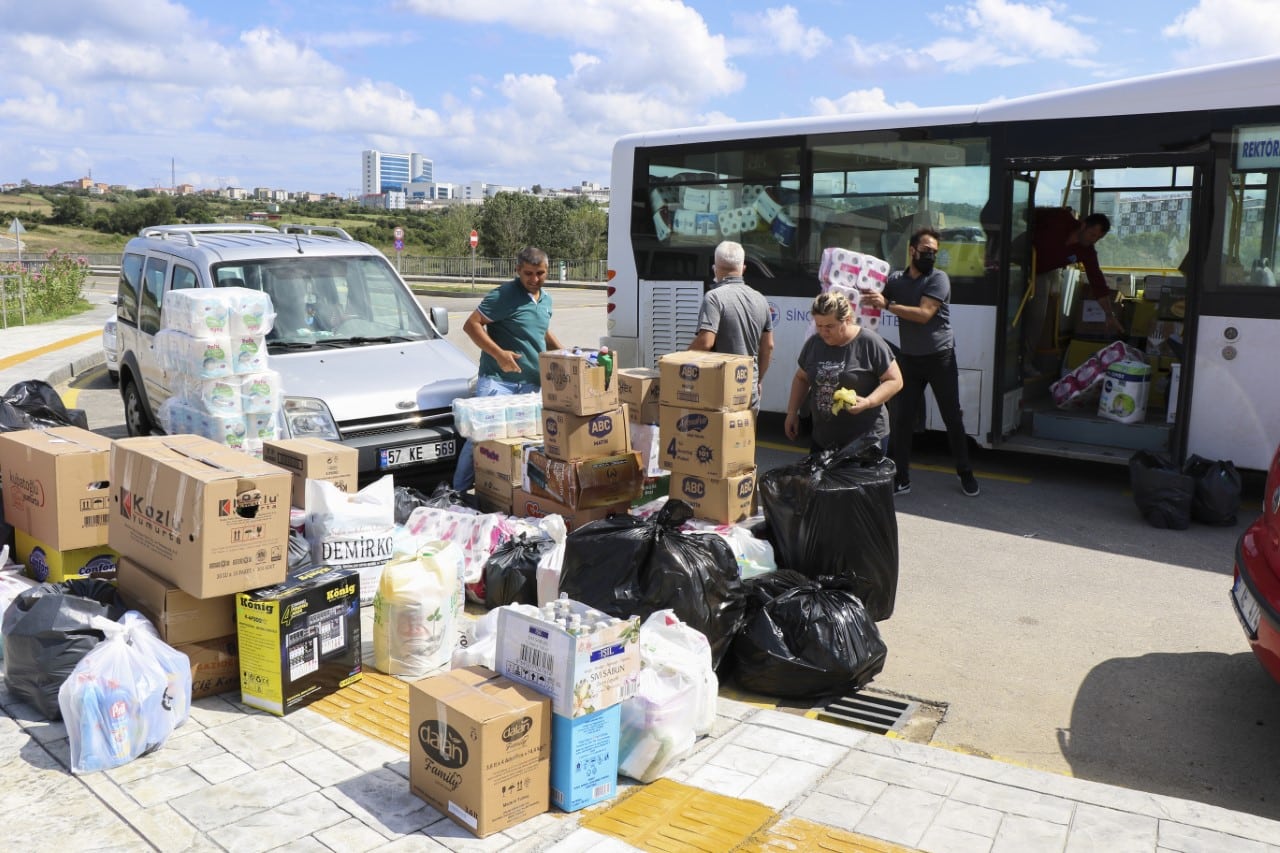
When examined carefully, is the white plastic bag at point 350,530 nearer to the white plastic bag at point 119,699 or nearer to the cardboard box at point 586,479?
the white plastic bag at point 119,699

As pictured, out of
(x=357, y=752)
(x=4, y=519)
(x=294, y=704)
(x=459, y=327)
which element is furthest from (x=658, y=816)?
(x=459, y=327)

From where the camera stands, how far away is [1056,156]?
27.3 feet

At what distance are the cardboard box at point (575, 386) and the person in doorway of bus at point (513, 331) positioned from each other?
1.12 metres

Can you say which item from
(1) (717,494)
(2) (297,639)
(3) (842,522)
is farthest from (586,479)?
(2) (297,639)

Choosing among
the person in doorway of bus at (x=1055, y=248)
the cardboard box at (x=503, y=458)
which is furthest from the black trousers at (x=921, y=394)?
the cardboard box at (x=503, y=458)

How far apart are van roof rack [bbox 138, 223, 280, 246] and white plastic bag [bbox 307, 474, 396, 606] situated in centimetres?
426

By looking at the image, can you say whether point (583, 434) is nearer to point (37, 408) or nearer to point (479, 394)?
point (479, 394)

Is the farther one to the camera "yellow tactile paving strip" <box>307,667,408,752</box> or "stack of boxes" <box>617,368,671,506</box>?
"stack of boxes" <box>617,368,671,506</box>

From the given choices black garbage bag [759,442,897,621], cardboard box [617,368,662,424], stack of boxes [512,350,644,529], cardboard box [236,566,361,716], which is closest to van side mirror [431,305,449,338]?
cardboard box [617,368,662,424]

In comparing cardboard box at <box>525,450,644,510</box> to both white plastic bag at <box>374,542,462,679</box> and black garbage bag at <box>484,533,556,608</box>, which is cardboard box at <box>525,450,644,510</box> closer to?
black garbage bag at <box>484,533,556,608</box>

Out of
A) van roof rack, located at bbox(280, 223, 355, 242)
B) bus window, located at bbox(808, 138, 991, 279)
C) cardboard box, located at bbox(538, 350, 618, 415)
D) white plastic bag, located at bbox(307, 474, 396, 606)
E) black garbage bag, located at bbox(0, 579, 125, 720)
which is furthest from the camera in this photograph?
van roof rack, located at bbox(280, 223, 355, 242)

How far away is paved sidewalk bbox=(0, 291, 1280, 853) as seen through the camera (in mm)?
3373

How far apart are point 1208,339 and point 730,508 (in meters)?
4.07

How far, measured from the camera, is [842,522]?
17.9 ft
